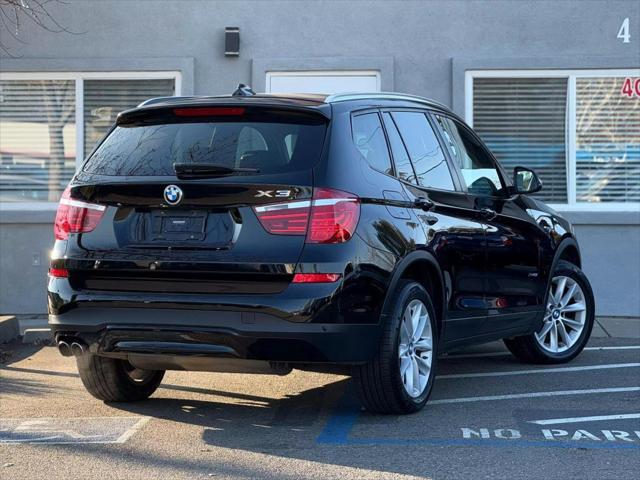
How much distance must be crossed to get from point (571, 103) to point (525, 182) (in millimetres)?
3908

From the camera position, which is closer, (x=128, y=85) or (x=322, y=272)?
(x=322, y=272)

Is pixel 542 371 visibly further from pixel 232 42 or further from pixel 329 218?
pixel 232 42

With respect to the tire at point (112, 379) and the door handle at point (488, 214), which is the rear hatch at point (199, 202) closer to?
the tire at point (112, 379)

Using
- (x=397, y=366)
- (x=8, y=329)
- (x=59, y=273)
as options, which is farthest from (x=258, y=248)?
(x=8, y=329)

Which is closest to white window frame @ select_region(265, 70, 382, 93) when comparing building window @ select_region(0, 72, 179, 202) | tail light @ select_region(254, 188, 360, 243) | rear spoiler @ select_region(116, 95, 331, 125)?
building window @ select_region(0, 72, 179, 202)

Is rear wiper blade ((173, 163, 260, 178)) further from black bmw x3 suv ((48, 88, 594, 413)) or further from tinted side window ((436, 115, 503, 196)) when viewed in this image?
tinted side window ((436, 115, 503, 196))

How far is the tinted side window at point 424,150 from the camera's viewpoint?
6.59m

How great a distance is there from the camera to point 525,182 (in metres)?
7.73

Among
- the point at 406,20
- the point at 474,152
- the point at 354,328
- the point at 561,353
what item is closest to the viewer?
the point at 354,328

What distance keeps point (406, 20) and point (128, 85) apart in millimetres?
3059

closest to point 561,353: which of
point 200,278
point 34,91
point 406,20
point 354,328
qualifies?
point 354,328

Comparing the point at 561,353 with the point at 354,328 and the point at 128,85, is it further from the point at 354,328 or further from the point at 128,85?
the point at 128,85

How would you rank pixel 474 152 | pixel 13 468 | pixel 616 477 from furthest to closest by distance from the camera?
1. pixel 474 152
2. pixel 13 468
3. pixel 616 477

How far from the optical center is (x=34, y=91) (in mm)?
11781
